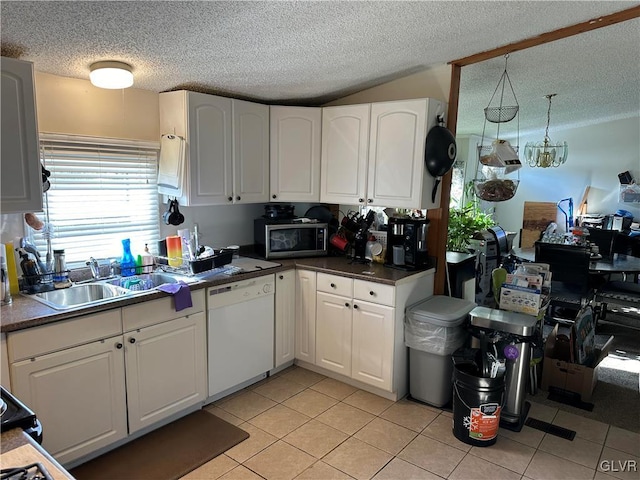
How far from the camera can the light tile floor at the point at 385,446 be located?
230 cm

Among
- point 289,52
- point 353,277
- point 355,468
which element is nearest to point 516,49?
point 289,52

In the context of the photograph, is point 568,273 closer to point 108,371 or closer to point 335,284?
point 335,284

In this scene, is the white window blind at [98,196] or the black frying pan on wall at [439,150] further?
the black frying pan on wall at [439,150]

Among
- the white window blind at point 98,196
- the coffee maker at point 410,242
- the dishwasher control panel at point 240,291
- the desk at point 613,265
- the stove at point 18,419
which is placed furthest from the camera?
the desk at point 613,265

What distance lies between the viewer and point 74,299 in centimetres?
253

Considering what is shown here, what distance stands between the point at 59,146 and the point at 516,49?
300 cm

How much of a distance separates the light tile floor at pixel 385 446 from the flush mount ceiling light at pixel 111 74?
6.89 ft

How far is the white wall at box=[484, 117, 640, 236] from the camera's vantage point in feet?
23.0

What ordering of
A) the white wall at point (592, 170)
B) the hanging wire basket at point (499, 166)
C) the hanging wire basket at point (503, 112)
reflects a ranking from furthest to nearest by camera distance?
the white wall at point (592, 170) < the hanging wire basket at point (503, 112) < the hanging wire basket at point (499, 166)

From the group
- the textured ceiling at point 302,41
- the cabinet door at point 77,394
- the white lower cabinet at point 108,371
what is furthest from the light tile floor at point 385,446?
the textured ceiling at point 302,41

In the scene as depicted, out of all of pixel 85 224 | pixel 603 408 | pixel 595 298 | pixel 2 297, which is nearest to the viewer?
pixel 2 297

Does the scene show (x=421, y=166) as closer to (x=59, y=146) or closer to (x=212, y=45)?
(x=212, y=45)

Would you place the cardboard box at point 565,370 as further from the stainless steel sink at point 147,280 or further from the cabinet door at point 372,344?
the stainless steel sink at point 147,280

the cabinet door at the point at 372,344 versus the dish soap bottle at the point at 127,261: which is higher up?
the dish soap bottle at the point at 127,261
